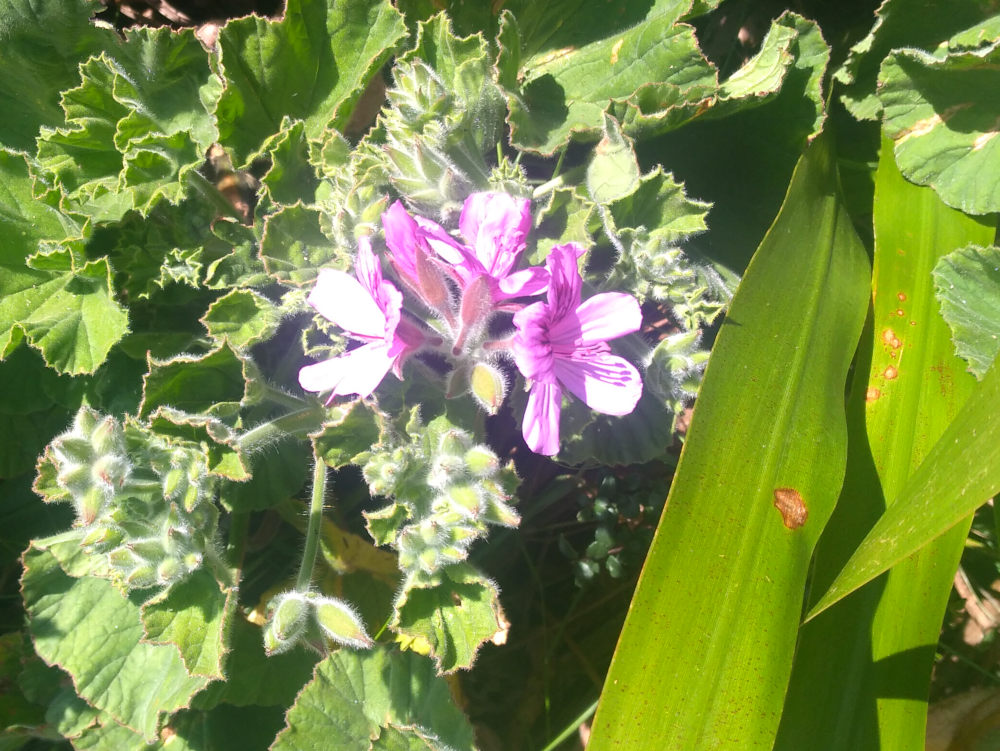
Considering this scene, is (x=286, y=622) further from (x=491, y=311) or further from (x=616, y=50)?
(x=616, y=50)

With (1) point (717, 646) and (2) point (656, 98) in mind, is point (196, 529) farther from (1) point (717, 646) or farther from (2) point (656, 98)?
(2) point (656, 98)

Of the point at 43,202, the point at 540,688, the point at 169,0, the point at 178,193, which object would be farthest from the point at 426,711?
the point at 169,0

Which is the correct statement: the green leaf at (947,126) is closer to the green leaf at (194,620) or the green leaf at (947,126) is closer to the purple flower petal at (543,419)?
the purple flower petal at (543,419)

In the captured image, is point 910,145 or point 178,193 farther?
point 910,145

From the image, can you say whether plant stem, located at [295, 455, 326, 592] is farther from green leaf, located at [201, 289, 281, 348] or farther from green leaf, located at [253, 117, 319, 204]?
green leaf, located at [253, 117, 319, 204]

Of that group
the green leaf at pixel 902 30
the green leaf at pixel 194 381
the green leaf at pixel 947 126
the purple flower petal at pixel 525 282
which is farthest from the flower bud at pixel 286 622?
the green leaf at pixel 902 30

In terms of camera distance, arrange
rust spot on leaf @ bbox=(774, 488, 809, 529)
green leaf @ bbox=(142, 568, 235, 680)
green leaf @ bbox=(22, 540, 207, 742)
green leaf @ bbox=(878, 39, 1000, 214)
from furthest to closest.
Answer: green leaf @ bbox=(22, 540, 207, 742) < green leaf @ bbox=(878, 39, 1000, 214) < green leaf @ bbox=(142, 568, 235, 680) < rust spot on leaf @ bbox=(774, 488, 809, 529)

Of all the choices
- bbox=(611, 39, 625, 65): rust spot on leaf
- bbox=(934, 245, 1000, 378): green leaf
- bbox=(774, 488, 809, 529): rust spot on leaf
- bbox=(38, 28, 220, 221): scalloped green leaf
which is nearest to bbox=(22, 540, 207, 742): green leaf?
bbox=(38, 28, 220, 221): scalloped green leaf
